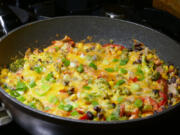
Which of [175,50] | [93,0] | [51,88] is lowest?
[51,88]

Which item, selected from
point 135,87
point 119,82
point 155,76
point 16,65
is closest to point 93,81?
point 119,82

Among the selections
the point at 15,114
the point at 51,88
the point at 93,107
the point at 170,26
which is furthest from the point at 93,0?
the point at 15,114

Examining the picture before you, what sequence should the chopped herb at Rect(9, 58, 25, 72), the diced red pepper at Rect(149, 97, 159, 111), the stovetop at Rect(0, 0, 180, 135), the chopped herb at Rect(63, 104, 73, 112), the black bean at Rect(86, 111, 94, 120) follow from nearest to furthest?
1. the black bean at Rect(86, 111, 94, 120)
2. the chopped herb at Rect(63, 104, 73, 112)
3. the diced red pepper at Rect(149, 97, 159, 111)
4. the chopped herb at Rect(9, 58, 25, 72)
5. the stovetop at Rect(0, 0, 180, 135)

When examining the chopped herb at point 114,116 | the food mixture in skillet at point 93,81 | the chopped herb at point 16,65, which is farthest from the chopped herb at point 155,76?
the chopped herb at point 16,65

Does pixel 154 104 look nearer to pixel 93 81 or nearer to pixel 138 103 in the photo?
pixel 138 103

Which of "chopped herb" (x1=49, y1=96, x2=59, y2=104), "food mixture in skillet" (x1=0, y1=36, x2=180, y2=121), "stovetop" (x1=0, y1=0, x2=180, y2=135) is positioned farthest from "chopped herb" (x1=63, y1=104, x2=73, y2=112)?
"stovetop" (x1=0, y1=0, x2=180, y2=135)

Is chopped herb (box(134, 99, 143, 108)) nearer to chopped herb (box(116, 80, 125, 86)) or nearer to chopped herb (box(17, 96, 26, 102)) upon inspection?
chopped herb (box(116, 80, 125, 86))

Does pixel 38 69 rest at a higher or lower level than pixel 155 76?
higher

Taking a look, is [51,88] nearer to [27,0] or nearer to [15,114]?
[15,114]
